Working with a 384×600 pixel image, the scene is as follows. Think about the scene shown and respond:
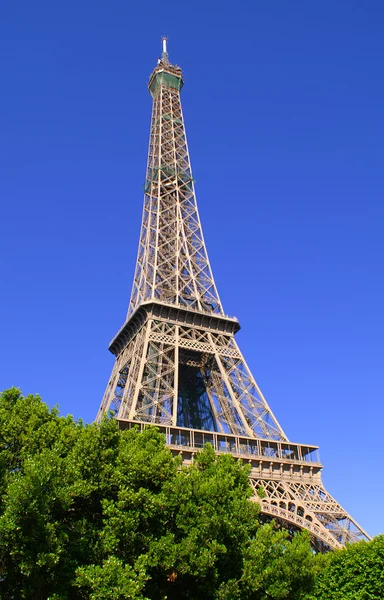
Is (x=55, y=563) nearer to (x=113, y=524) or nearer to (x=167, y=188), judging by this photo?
(x=113, y=524)

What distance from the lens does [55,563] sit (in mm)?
15969

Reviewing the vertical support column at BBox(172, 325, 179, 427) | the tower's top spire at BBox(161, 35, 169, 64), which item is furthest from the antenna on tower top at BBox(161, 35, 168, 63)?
the vertical support column at BBox(172, 325, 179, 427)

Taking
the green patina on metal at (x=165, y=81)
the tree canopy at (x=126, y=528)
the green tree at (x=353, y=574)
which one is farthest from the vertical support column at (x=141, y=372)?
Result: the green patina on metal at (x=165, y=81)

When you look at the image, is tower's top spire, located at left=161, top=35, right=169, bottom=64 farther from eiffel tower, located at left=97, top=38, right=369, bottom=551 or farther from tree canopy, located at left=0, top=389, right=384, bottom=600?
tree canopy, located at left=0, top=389, right=384, bottom=600

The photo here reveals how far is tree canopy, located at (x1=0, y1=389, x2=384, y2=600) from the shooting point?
638 inches

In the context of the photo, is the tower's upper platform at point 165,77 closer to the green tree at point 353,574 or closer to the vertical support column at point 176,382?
the vertical support column at point 176,382

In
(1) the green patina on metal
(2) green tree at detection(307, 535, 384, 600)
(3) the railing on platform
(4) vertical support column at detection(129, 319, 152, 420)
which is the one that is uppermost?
(1) the green patina on metal

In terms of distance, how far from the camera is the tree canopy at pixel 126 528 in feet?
53.2

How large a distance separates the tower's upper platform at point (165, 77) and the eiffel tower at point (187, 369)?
5139 millimetres

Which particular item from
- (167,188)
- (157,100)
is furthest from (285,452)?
(157,100)

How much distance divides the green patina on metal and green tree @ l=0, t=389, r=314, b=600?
45.0 m

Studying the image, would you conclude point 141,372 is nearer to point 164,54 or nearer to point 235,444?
point 235,444

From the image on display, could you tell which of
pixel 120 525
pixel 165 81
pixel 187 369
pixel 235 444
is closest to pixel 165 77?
pixel 165 81

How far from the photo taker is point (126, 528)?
17469mm
